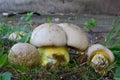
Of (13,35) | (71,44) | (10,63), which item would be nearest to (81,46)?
(71,44)

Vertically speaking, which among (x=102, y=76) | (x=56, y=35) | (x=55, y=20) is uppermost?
(x=56, y=35)

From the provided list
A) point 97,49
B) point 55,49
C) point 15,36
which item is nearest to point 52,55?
point 55,49

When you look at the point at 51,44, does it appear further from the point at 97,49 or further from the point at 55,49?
the point at 97,49

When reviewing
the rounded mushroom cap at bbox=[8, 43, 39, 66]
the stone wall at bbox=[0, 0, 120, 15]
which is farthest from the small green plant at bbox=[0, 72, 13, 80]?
the stone wall at bbox=[0, 0, 120, 15]

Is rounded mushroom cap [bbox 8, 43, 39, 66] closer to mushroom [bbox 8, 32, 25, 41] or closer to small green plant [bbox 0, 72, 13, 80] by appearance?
small green plant [bbox 0, 72, 13, 80]

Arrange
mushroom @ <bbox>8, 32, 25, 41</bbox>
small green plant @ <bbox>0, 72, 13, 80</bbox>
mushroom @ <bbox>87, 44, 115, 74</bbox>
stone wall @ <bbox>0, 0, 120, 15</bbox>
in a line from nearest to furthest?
1. small green plant @ <bbox>0, 72, 13, 80</bbox>
2. mushroom @ <bbox>87, 44, 115, 74</bbox>
3. mushroom @ <bbox>8, 32, 25, 41</bbox>
4. stone wall @ <bbox>0, 0, 120, 15</bbox>

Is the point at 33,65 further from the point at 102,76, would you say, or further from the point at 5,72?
the point at 102,76

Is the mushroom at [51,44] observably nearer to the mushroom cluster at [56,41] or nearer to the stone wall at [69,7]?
the mushroom cluster at [56,41]
